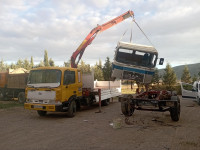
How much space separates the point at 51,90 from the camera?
799 centimetres

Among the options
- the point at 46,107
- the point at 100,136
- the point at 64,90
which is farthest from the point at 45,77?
the point at 100,136

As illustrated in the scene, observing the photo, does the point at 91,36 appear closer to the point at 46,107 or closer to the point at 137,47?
the point at 137,47

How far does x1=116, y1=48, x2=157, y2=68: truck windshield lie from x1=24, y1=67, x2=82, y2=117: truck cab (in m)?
2.77

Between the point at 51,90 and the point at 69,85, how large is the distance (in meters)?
1.02

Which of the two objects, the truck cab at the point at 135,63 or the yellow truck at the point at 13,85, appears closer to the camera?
the truck cab at the point at 135,63

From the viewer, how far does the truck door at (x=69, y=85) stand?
27.6 feet

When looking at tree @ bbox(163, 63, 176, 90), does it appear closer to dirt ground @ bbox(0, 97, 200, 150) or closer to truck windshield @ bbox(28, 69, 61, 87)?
dirt ground @ bbox(0, 97, 200, 150)

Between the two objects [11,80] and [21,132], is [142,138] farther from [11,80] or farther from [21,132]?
[11,80]

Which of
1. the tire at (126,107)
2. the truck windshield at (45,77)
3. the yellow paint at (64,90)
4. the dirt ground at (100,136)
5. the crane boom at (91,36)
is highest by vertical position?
the crane boom at (91,36)

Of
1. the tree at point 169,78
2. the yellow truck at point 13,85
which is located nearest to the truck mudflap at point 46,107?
the yellow truck at point 13,85

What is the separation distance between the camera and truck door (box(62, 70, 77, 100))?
27.6ft

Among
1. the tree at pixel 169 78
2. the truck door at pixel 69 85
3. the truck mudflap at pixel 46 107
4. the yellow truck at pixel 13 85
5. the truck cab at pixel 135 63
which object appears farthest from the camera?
the tree at pixel 169 78

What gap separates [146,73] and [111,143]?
17.5ft

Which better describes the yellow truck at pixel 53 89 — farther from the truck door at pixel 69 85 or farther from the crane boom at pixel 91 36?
the crane boom at pixel 91 36
